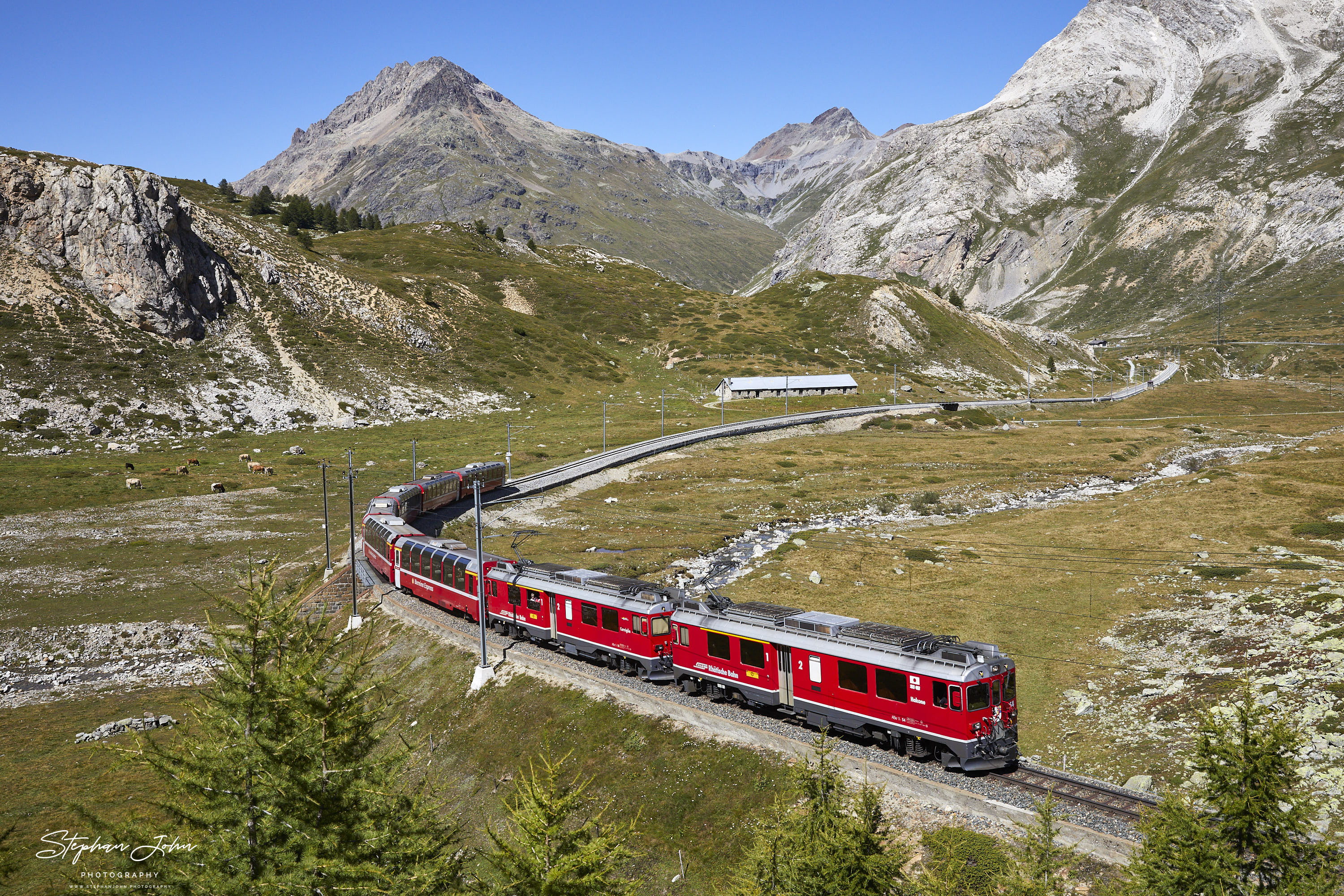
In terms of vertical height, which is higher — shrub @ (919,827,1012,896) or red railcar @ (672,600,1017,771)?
red railcar @ (672,600,1017,771)

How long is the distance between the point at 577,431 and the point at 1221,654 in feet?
318

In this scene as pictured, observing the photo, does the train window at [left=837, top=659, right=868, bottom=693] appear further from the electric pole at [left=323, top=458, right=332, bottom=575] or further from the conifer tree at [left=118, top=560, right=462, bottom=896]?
the electric pole at [left=323, top=458, right=332, bottom=575]

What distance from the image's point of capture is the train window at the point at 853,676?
27281 millimetres

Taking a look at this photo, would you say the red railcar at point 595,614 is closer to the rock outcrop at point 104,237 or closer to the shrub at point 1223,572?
the shrub at point 1223,572

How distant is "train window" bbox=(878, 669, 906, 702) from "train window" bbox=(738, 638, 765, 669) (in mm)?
5003

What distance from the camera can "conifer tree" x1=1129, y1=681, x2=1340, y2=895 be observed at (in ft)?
51.4

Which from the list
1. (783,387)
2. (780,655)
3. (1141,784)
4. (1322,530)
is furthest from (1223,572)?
(783,387)

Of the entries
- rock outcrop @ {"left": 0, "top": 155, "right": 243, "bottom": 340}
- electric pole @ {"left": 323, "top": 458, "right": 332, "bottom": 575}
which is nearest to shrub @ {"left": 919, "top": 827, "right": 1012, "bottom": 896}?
electric pole @ {"left": 323, "top": 458, "right": 332, "bottom": 575}

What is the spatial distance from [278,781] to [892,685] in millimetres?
19191

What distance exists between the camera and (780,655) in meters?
30.0

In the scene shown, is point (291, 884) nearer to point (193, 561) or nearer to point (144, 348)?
point (193, 561)

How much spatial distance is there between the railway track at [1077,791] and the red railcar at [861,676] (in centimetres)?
70

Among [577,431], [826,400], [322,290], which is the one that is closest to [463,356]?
[322,290]

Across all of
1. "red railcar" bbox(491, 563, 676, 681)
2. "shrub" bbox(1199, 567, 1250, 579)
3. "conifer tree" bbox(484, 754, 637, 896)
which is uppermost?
"conifer tree" bbox(484, 754, 637, 896)
